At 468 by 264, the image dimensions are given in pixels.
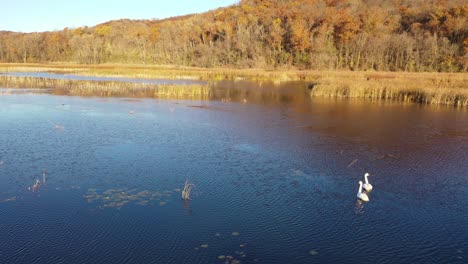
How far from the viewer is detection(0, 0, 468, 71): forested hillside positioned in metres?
47.8

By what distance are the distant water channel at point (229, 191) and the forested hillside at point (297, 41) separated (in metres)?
35.5

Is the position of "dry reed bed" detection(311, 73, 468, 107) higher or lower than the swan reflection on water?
higher

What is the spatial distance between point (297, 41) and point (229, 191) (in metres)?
50.0

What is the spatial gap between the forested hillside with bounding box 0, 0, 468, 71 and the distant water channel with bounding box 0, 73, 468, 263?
35.5 meters

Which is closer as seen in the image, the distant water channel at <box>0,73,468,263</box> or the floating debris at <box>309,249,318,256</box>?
the floating debris at <box>309,249,318,256</box>

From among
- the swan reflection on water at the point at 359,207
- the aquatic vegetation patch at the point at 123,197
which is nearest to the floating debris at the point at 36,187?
the aquatic vegetation patch at the point at 123,197

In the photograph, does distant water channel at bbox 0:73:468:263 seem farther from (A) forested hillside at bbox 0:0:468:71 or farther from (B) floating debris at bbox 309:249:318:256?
(A) forested hillside at bbox 0:0:468:71

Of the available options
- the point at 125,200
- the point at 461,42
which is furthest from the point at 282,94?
the point at 461,42

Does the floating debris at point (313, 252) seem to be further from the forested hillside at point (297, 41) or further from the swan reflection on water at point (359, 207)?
the forested hillside at point (297, 41)

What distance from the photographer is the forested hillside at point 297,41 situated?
47812mm

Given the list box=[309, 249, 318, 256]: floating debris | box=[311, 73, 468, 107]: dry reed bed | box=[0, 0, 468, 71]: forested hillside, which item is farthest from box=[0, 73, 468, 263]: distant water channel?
box=[0, 0, 468, 71]: forested hillside

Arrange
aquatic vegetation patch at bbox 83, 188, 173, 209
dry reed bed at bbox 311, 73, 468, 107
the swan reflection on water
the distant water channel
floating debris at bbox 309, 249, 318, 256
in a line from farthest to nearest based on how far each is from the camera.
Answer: dry reed bed at bbox 311, 73, 468, 107 < aquatic vegetation patch at bbox 83, 188, 173, 209 < the swan reflection on water < the distant water channel < floating debris at bbox 309, 249, 318, 256

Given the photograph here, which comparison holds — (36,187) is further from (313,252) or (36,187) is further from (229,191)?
(313,252)

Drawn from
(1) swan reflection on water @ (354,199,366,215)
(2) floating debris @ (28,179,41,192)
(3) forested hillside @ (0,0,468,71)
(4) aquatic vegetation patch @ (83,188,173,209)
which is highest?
(3) forested hillside @ (0,0,468,71)
